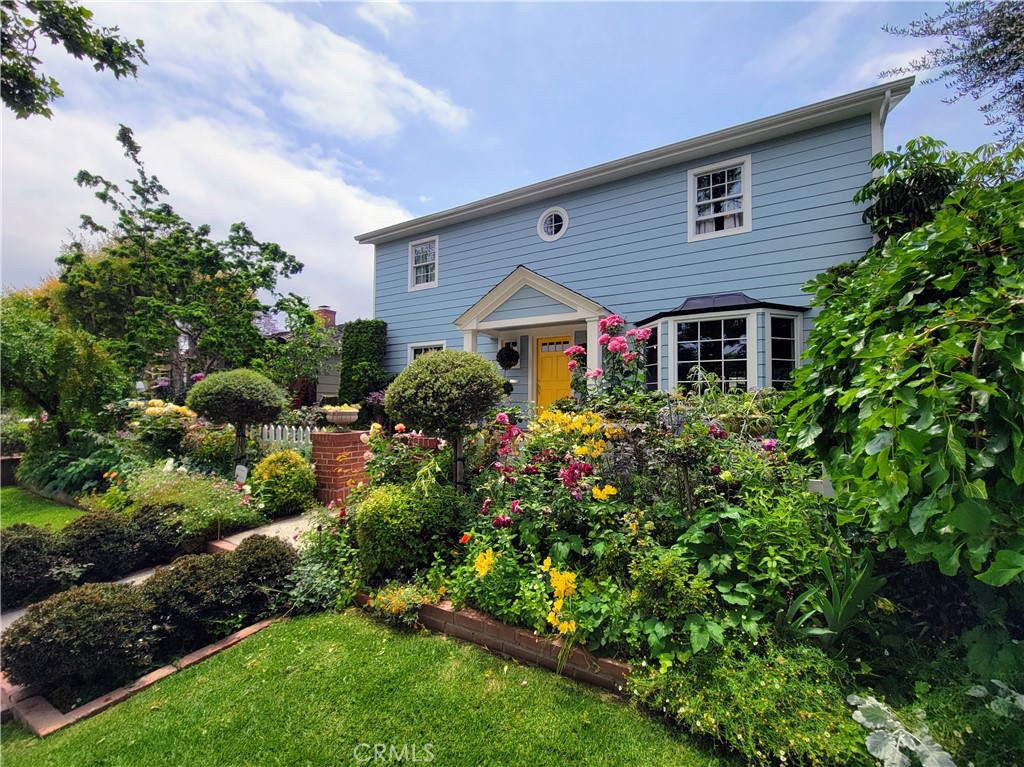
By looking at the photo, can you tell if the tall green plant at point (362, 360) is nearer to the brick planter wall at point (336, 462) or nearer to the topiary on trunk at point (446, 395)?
the brick planter wall at point (336, 462)

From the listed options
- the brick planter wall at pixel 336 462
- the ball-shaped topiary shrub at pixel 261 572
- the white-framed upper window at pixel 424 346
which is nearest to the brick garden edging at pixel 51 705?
the ball-shaped topiary shrub at pixel 261 572

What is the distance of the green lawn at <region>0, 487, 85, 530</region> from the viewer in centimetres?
509

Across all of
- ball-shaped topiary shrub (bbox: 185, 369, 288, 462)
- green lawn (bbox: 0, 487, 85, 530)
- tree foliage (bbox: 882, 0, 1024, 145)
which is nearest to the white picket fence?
ball-shaped topiary shrub (bbox: 185, 369, 288, 462)

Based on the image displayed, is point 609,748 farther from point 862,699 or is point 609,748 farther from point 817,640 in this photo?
point 817,640

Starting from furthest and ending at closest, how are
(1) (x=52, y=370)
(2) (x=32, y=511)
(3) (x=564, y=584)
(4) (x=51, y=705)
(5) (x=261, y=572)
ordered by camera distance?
(1) (x=52, y=370) → (2) (x=32, y=511) → (5) (x=261, y=572) → (3) (x=564, y=584) → (4) (x=51, y=705)

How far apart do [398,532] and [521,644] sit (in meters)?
1.18

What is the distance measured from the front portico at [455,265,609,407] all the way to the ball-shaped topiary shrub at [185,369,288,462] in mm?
4061

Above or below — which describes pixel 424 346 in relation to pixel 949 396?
above

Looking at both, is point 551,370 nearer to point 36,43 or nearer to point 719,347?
point 719,347

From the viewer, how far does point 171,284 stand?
1160 centimetres

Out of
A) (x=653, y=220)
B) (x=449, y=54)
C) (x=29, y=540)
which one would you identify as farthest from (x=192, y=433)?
(x=653, y=220)

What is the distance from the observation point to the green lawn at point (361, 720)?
1775mm

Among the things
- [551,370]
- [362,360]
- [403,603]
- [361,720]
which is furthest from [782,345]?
[362,360]

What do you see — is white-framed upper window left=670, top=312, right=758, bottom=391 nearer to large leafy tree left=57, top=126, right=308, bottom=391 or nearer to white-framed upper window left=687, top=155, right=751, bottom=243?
white-framed upper window left=687, top=155, right=751, bottom=243
